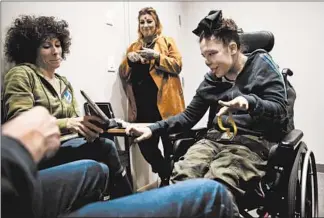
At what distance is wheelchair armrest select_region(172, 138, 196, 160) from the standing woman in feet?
3.00

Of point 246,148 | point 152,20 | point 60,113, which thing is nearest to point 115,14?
point 152,20

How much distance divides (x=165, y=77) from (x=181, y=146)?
1.13m

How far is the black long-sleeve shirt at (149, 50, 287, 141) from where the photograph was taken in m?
1.30

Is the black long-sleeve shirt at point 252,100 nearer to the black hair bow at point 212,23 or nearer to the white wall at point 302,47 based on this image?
the black hair bow at point 212,23

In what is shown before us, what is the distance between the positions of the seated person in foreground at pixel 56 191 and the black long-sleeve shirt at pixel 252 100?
586 millimetres

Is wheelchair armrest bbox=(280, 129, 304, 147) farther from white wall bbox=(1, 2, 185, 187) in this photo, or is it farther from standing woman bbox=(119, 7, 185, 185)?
white wall bbox=(1, 2, 185, 187)

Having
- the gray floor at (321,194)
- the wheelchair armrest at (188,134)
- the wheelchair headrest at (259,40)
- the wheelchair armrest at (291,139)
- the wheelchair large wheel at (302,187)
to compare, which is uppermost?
the wheelchair headrest at (259,40)

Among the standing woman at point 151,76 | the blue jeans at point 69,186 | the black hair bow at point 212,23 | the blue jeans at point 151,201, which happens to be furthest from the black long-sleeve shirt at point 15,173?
the standing woman at point 151,76

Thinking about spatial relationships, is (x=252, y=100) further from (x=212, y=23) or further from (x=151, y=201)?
(x=151, y=201)

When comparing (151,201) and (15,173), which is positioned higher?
(15,173)

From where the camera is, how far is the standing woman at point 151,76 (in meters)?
2.52

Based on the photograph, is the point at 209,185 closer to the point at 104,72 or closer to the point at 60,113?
the point at 60,113

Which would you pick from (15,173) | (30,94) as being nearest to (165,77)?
(30,94)

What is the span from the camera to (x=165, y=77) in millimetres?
2584
